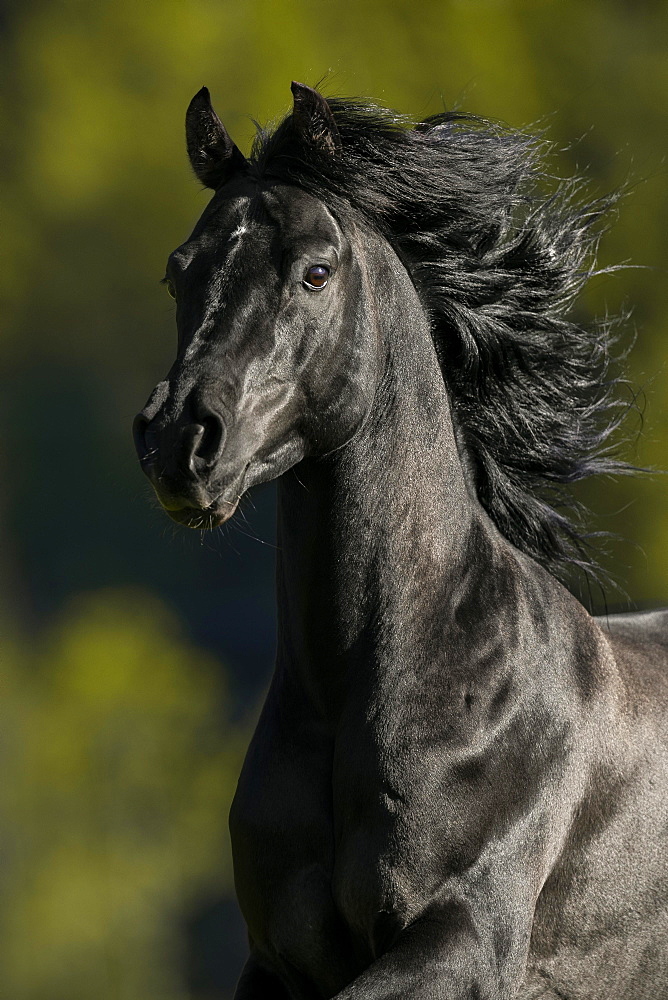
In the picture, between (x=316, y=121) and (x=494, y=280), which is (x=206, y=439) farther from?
(x=494, y=280)

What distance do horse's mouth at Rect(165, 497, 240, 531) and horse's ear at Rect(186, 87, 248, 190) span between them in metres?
0.78

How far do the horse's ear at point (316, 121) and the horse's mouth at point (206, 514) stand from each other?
2.39 feet

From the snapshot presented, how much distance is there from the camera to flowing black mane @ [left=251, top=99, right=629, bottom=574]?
91.7 inches

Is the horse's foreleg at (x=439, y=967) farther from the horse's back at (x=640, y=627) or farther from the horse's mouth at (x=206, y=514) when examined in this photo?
the horse's back at (x=640, y=627)

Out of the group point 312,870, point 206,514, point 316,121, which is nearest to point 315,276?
point 316,121

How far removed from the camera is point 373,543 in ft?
7.30

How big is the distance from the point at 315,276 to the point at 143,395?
4868 millimetres

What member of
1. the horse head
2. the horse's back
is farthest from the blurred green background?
the horse head

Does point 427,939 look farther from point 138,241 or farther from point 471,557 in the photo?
→ point 138,241

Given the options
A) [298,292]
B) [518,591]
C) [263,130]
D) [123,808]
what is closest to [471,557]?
[518,591]

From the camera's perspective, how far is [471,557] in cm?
234

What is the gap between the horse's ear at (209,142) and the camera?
7.81ft

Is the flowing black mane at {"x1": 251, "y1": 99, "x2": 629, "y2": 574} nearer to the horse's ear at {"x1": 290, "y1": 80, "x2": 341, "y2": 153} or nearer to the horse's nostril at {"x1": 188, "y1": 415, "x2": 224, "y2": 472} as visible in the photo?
the horse's ear at {"x1": 290, "y1": 80, "x2": 341, "y2": 153}

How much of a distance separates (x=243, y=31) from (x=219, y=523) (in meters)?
5.67
